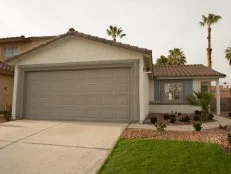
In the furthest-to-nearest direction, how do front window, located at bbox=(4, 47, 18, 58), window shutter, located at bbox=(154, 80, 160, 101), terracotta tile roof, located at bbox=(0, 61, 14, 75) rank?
front window, located at bbox=(4, 47, 18, 58) < window shutter, located at bbox=(154, 80, 160, 101) < terracotta tile roof, located at bbox=(0, 61, 14, 75)

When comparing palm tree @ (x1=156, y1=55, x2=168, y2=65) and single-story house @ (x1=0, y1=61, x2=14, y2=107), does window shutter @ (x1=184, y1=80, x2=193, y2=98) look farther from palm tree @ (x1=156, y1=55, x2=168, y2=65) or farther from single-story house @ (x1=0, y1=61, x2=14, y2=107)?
palm tree @ (x1=156, y1=55, x2=168, y2=65)

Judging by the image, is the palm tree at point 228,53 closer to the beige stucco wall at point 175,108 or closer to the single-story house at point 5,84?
the beige stucco wall at point 175,108

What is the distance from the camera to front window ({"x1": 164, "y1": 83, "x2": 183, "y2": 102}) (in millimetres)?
15969

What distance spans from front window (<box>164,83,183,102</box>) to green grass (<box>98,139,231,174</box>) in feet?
32.7

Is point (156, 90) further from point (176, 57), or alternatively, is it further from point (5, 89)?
point (176, 57)

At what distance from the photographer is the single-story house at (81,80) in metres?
10.4

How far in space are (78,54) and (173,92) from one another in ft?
27.3

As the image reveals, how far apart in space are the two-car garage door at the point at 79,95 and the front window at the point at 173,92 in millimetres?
6564

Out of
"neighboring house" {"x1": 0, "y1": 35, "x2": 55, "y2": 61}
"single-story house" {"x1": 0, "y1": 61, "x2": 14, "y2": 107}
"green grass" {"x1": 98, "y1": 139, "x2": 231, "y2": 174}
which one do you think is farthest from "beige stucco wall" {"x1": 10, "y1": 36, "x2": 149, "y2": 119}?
"neighboring house" {"x1": 0, "y1": 35, "x2": 55, "y2": 61}

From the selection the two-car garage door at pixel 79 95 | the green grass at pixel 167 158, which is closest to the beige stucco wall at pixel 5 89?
the two-car garage door at pixel 79 95

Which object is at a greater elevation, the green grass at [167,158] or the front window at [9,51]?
the front window at [9,51]

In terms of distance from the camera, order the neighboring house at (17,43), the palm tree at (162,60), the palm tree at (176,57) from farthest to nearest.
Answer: the palm tree at (162,60) < the palm tree at (176,57) < the neighboring house at (17,43)

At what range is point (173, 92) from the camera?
1611 centimetres

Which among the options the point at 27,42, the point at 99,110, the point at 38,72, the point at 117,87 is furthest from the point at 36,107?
the point at 27,42
